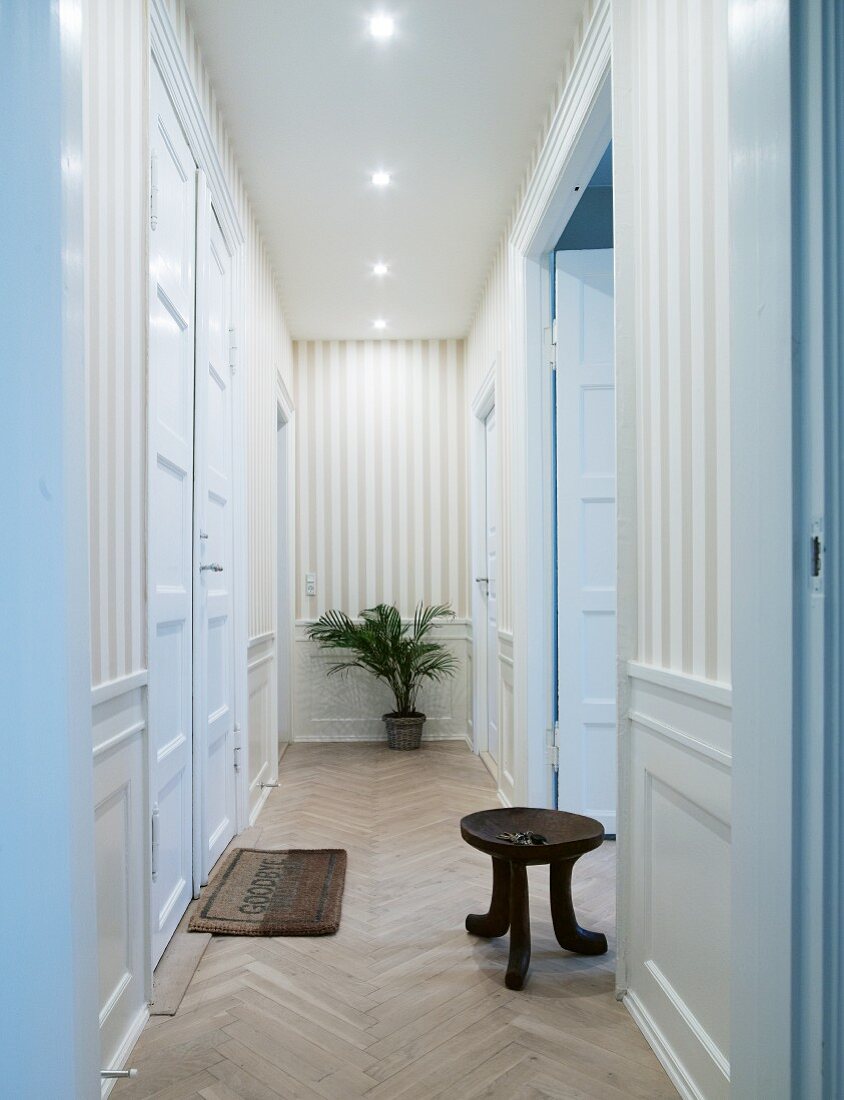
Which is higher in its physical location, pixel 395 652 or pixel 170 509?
pixel 170 509

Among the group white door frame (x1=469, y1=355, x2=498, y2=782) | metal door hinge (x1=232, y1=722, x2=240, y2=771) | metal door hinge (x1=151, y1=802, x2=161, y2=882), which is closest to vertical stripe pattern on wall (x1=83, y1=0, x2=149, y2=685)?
metal door hinge (x1=151, y1=802, x2=161, y2=882)

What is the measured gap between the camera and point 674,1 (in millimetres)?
1757

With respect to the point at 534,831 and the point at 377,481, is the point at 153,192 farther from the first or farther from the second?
the point at 377,481

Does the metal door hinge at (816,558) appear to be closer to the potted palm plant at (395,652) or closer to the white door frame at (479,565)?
the white door frame at (479,565)

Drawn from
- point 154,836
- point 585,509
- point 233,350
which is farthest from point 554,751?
point 233,350

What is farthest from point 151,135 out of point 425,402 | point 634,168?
point 425,402

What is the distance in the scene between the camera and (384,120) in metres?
3.14

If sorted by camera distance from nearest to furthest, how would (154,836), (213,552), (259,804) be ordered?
1. (154,836)
2. (213,552)
3. (259,804)

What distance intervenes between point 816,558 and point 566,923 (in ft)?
5.56

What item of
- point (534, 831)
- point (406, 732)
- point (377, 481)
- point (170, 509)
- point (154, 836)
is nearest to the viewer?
point (154, 836)

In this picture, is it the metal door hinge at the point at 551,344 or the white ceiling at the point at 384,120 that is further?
the metal door hinge at the point at 551,344

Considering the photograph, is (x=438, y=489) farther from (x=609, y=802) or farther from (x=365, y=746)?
(x=609, y=802)

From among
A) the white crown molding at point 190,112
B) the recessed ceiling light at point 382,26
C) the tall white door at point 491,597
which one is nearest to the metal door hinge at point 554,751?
the tall white door at point 491,597

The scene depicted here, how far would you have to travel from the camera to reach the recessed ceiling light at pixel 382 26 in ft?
8.35
